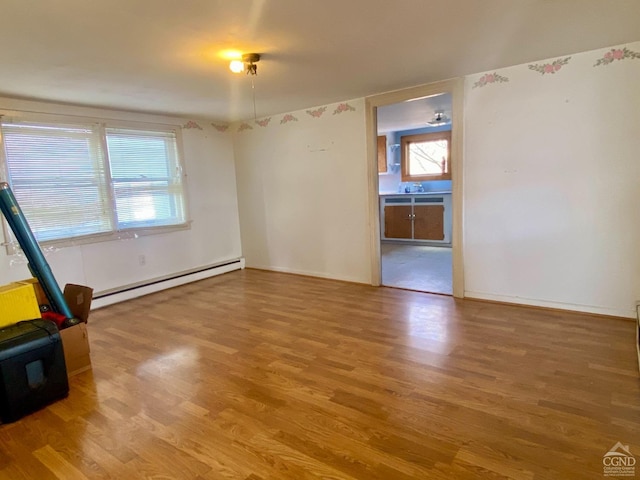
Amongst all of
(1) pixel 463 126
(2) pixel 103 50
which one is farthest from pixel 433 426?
(2) pixel 103 50

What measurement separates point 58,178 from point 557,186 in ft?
15.8

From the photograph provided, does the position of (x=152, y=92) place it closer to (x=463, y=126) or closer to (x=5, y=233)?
(x=5, y=233)

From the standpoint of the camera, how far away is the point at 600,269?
322 centimetres

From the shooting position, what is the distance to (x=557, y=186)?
10.9ft

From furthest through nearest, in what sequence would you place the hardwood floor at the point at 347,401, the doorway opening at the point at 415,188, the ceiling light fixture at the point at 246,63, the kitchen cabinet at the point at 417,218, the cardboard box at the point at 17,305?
1. the kitchen cabinet at the point at 417,218
2. the doorway opening at the point at 415,188
3. the ceiling light fixture at the point at 246,63
4. the cardboard box at the point at 17,305
5. the hardwood floor at the point at 347,401

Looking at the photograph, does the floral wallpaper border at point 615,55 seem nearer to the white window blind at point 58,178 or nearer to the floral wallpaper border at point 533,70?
the floral wallpaper border at point 533,70

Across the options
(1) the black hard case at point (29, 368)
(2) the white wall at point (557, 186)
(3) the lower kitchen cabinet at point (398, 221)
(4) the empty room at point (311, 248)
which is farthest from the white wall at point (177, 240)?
(2) the white wall at point (557, 186)

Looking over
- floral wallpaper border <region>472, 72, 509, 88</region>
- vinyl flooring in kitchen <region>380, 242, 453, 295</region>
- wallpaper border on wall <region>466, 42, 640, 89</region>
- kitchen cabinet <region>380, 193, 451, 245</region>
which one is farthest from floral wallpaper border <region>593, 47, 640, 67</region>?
kitchen cabinet <region>380, 193, 451, 245</region>

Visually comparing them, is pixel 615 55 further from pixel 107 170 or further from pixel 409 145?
pixel 107 170

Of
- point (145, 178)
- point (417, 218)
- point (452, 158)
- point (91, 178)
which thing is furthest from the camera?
point (417, 218)

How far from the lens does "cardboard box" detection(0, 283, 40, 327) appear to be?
7.89 ft

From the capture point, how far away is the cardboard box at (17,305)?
241cm

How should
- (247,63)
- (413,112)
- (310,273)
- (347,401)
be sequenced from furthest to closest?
(413,112), (310,273), (247,63), (347,401)

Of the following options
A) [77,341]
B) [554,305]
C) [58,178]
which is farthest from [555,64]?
[58,178]
